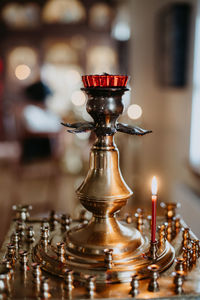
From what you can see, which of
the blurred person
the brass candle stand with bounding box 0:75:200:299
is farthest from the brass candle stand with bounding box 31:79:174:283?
the blurred person

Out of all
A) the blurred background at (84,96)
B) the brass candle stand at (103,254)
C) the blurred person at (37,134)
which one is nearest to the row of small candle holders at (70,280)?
the brass candle stand at (103,254)

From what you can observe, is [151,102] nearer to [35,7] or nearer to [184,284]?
[35,7]

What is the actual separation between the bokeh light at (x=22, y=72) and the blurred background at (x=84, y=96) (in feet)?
0.06

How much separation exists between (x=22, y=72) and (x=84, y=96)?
2325mm

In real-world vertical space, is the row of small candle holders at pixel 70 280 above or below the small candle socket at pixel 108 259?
below

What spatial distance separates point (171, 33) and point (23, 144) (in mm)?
2743

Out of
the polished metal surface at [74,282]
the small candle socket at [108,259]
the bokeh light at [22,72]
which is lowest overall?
the polished metal surface at [74,282]

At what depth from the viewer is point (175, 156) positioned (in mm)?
3682

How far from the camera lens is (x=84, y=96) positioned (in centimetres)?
485

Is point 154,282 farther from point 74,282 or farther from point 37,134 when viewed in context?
point 37,134

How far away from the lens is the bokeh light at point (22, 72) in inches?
263

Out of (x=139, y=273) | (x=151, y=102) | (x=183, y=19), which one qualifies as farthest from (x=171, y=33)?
(x=139, y=273)

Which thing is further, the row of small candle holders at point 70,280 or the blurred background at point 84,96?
the blurred background at point 84,96

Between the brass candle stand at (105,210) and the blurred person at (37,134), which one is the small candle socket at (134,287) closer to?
the brass candle stand at (105,210)
